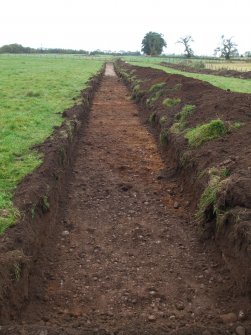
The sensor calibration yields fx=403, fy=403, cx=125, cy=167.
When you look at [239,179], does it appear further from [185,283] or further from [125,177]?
[125,177]

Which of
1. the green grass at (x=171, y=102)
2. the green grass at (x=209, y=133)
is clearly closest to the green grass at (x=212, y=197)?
the green grass at (x=209, y=133)

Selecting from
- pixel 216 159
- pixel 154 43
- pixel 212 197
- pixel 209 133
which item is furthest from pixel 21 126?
pixel 154 43

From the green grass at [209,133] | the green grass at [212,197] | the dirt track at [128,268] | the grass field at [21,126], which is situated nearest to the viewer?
the dirt track at [128,268]

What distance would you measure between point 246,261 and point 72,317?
7.95ft

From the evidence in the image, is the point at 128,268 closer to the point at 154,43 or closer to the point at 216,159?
the point at 216,159

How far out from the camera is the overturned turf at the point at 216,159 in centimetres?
598

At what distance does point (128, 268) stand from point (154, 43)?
139m

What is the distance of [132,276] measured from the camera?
6.14 metres

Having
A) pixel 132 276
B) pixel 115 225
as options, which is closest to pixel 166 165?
pixel 115 225

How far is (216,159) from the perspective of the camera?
8.55 metres

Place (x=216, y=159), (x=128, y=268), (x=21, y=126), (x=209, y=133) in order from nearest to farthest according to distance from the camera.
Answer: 1. (x=128, y=268)
2. (x=216, y=159)
3. (x=209, y=133)
4. (x=21, y=126)

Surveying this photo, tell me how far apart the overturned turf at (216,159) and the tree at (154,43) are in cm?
12768

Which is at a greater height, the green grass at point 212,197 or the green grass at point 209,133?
the green grass at point 209,133

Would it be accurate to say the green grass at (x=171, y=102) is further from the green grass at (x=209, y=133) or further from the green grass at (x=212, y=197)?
the green grass at (x=212, y=197)
